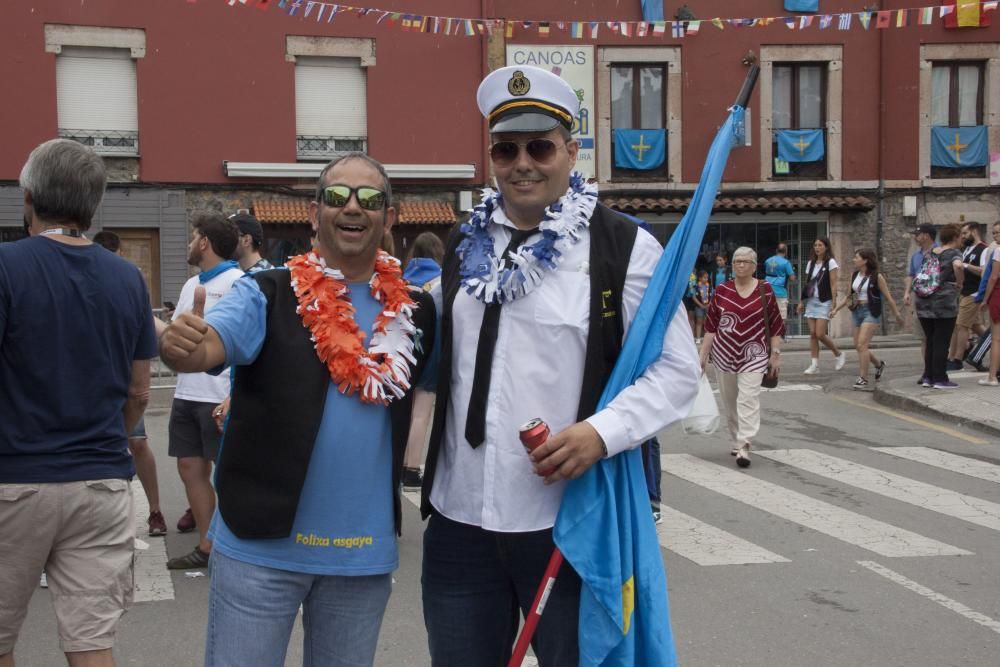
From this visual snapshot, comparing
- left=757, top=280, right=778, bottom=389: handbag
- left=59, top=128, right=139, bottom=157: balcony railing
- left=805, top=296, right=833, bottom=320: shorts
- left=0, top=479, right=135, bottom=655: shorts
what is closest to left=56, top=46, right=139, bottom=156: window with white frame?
left=59, top=128, right=139, bottom=157: balcony railing

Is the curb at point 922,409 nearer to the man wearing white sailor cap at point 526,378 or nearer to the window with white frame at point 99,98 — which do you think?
the man wearing white sailor cap at point 526,378

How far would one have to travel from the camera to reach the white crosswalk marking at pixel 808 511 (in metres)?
6.09

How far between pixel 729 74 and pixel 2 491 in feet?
67.2

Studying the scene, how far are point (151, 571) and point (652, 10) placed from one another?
18169mm

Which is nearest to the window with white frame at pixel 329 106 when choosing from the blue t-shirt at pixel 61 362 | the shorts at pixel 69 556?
the blue t-shirt at pixel 61 362

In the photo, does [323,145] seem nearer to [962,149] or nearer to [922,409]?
[922,409]

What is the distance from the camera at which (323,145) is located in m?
20.5

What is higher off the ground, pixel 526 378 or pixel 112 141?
pixel 112 141

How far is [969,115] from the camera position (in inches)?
879

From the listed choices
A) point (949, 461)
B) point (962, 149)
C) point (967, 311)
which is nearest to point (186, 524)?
point (949, 461)

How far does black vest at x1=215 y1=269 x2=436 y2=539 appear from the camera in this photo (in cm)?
260

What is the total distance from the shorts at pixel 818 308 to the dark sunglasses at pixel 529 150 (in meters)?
12.3

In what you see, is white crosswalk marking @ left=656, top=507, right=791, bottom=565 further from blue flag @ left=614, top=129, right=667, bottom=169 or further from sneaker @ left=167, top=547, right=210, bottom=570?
blue flag @ left=614, top=129, right=667, bottom=169

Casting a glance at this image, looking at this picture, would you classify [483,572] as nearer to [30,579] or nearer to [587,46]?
[30,579]
